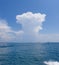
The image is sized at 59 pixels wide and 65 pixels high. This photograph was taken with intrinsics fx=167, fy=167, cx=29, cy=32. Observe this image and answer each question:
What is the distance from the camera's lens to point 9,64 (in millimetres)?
59344

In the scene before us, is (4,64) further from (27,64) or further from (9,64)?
(27,64)

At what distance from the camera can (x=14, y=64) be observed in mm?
59531

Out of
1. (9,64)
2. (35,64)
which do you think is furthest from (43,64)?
(9,64)

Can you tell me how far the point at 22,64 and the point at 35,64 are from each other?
4.63m

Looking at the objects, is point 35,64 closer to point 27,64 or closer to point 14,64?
point 27,64

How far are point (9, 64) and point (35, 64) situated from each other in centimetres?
924

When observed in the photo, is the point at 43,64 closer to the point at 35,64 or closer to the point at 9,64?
the point at 35,64

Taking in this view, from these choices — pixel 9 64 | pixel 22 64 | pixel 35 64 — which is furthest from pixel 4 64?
pixel 35 64

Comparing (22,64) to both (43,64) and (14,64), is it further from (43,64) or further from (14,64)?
(43,64)

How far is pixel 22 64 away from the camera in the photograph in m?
59.4

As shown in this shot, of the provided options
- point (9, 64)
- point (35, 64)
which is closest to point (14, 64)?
point (9, 64)

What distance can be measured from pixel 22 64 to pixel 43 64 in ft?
24.5

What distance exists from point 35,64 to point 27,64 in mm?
2899

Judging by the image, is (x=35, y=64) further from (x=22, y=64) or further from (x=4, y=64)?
(x=4, y=64)
